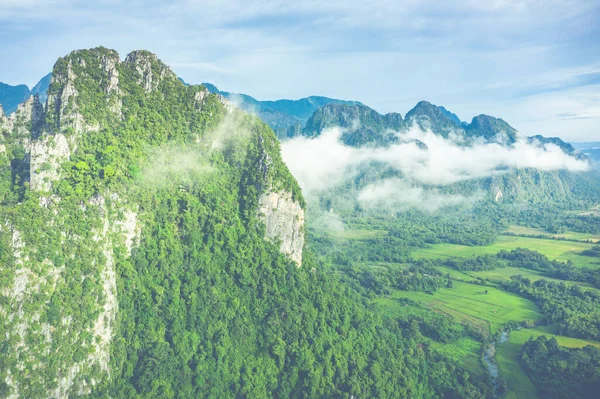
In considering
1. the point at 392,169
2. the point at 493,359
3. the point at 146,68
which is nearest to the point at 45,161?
the point at 146,68

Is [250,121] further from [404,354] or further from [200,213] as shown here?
[404,354]

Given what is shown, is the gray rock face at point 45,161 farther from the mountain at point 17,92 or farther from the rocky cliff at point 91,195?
the mountain at point 17,92

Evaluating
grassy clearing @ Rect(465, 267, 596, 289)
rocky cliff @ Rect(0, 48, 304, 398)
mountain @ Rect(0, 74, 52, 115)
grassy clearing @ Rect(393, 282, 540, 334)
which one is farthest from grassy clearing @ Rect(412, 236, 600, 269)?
mountain @ Rect(0, 74, 52, 115)

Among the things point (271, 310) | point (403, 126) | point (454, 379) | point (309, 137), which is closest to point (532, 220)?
point (403, 126)

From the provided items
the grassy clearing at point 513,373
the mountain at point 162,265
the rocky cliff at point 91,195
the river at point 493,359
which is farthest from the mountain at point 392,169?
the mountain at point 162,265

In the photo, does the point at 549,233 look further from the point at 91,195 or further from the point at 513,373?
the point at 91,195

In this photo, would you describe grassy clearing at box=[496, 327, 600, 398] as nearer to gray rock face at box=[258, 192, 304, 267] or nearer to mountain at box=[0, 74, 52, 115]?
gray rock face at box=[258, 192, 304, 267]

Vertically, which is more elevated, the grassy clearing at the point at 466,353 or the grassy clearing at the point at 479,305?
the grassy clearing at the point at 479,305
